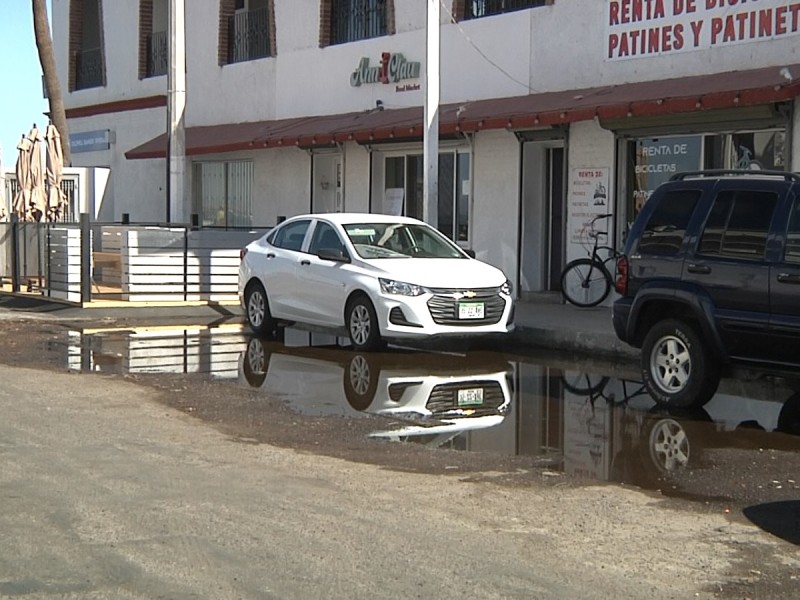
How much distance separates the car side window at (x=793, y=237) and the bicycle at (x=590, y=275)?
860cm

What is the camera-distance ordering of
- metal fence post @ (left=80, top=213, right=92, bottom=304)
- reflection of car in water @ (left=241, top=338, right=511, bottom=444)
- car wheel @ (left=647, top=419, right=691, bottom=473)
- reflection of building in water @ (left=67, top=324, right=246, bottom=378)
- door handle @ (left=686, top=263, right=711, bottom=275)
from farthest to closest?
metal fence post @ (left=80, top=213, right=92, bottom=304) → reflection of building in water @ (left=67, top=324, right=246, bottom=378) → door handle @ (left=686, top=263, right=711, bottom=275) → reflection of car in water @ (left=241, top=338, right=511, bottom=444) → car wheel @ (left=647, top=419, right=691, bottom=473)

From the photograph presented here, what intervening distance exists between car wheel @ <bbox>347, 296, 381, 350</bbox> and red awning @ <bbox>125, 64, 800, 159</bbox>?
504 cm

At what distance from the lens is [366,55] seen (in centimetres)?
2453

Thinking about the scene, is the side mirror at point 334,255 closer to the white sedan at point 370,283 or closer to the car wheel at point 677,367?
the white sedan at point 370,283

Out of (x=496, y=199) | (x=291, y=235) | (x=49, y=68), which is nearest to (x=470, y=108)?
(x=496, y=199)

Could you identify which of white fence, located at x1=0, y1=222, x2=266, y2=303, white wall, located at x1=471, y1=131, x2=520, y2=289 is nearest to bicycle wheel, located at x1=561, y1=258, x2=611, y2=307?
white wall, located at x1=471, y1=131, x2=520, y2=289

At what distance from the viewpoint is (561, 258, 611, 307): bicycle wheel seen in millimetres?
19059

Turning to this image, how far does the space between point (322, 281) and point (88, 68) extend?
22.2 m

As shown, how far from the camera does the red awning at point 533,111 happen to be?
15891 mm

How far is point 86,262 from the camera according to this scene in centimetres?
1900

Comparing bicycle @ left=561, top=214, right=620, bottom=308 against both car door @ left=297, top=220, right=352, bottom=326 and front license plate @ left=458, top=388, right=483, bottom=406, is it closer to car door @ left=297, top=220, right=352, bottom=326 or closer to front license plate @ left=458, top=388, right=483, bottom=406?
car door @ left=297, top=220, right=352, bottom=326

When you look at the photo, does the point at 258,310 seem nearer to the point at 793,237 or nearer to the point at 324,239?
the point at 324,239

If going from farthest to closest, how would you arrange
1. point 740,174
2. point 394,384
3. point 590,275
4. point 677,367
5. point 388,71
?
point 388,71 < point 590,275 < point 394,384 < point 677,367 < point 740,174

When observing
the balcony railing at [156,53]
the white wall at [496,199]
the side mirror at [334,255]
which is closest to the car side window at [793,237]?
the side mirror at [334,255]
